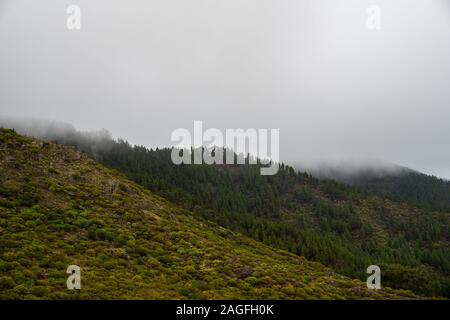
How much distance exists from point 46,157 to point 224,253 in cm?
2540

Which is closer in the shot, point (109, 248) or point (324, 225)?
point (109, 248)

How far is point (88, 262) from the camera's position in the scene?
25906mm

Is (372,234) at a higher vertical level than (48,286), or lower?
lower

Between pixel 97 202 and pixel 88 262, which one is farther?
pixel 97 202

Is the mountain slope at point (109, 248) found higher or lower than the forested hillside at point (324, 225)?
higher

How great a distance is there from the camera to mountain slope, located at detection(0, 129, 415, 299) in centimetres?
2306

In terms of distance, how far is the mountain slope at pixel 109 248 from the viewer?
23062 mm

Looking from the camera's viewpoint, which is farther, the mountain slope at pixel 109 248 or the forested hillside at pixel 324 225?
the forested hillside at pixel 324 225

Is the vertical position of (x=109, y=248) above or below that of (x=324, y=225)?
above

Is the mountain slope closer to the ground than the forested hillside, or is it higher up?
higher up

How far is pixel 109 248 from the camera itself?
97.7 feet

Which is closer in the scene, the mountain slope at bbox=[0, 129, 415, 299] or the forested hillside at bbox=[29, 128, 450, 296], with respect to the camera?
the mountain slope at bbox=[0, 129, 415, 299]
